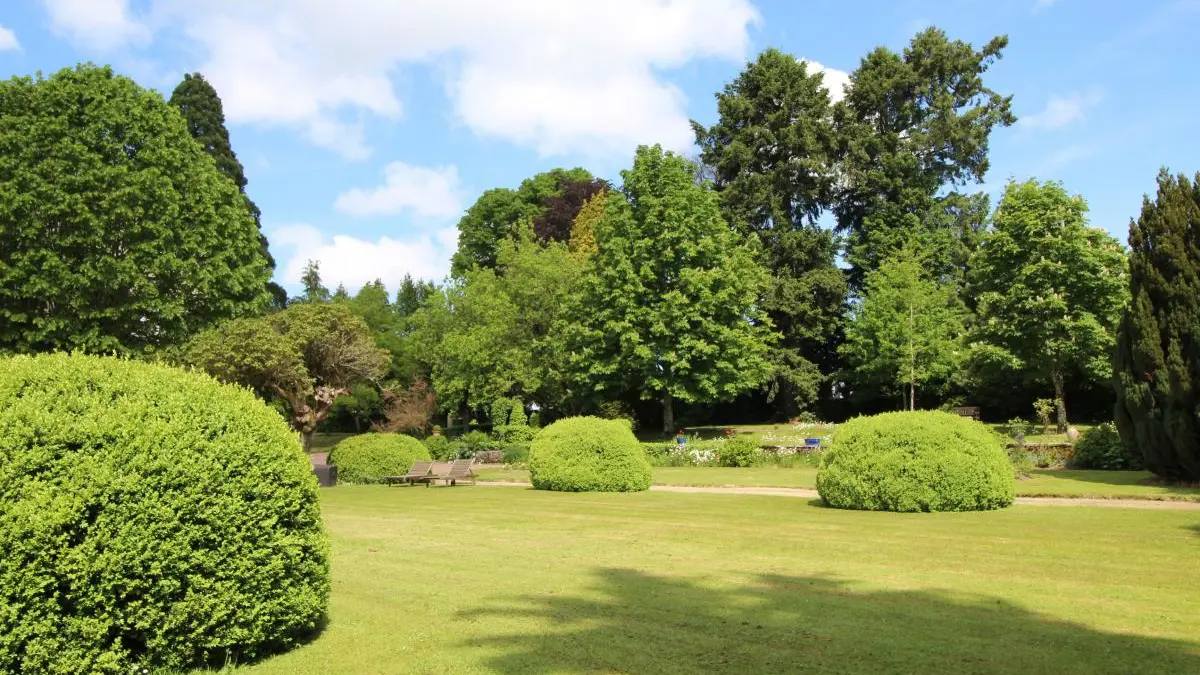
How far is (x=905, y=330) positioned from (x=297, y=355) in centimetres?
2948

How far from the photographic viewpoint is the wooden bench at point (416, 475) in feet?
78.1

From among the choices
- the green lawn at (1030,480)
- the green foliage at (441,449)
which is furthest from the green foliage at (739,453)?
the green foliage at (441,449)

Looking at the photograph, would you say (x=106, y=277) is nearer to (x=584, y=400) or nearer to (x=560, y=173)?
(x=584, y=400)

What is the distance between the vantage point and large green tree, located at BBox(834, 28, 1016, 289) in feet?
158

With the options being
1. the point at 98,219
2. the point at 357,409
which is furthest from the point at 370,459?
the point at 357,409

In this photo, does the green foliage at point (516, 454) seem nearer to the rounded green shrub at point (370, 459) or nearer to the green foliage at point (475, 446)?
the green foliage at point (475, 446)

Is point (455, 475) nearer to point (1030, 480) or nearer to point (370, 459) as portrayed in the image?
point (370, 459)

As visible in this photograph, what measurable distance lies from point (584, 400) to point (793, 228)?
660 inches

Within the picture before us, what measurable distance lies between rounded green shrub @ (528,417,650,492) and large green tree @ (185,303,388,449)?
1210 centimetres

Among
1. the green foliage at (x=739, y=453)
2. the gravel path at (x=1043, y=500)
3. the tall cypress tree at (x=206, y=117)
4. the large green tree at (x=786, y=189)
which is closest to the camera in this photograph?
the gravel path at (x=1043, y=500)

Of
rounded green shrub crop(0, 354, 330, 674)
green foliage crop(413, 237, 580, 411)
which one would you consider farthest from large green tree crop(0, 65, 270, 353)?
rounded green shrub crop(0, 354, 330, 674)

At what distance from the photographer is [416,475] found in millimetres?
23750

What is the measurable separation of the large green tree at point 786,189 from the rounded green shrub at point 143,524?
136 ft

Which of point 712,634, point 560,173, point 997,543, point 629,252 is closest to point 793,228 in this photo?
point 629,252
